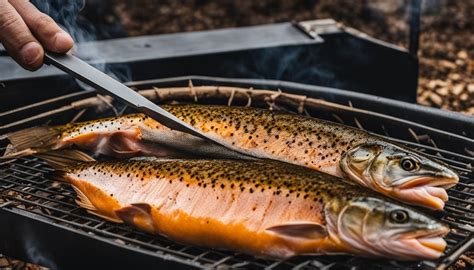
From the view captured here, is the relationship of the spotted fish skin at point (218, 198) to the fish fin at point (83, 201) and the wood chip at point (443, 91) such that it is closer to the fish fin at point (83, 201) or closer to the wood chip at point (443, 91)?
the fish fin at point (83, 201)

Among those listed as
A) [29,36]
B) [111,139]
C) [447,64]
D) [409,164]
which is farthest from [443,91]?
[29,36]

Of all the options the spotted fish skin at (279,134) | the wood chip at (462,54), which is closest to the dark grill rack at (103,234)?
the spotted fish skin at (279,134)

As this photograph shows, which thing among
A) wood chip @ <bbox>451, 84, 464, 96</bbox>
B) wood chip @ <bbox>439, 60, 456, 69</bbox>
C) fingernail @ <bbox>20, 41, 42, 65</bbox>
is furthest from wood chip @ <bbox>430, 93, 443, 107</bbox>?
fingernail @ <bbox>20, 41, 42, 65</bbox>

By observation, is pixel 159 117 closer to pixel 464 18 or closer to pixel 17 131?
pixel 17 131

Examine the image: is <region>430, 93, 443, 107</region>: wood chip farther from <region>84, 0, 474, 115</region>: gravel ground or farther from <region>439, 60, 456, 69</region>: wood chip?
<region>439, 60, 456, 69</region>: wood chip

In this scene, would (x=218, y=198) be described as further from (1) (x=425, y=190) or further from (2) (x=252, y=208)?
(1) (x=425, y=190)

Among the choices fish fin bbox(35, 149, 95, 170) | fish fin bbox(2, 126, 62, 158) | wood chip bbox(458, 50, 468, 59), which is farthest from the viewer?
wood chip bbox(458, 50, 468, 59)
